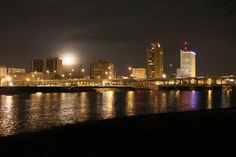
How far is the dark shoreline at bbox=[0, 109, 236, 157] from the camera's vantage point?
43.0 feet

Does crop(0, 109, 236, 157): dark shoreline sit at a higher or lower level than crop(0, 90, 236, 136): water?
higher

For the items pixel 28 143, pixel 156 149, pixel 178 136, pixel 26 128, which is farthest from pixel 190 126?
pixel 26 128

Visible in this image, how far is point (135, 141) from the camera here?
14922 millimetres

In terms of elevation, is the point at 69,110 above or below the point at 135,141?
below

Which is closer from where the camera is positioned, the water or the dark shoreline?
the dark shoreline

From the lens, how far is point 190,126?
1831cm

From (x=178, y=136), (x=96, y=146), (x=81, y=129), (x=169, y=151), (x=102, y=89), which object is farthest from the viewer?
(x=102, y=89)

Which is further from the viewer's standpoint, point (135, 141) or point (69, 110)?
point (69, 110)

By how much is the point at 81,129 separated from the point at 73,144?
429 cm

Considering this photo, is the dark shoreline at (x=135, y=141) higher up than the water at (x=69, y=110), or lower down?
higher up

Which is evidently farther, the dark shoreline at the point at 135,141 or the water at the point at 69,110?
the water at the point at 69,110

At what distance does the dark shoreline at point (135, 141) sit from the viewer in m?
13.1

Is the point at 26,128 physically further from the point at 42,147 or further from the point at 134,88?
the point at 134,88

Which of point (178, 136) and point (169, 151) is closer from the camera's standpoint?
point (169, 151)
